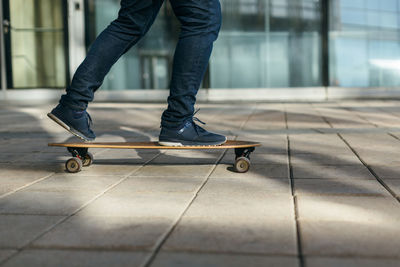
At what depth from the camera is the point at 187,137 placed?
3.30m

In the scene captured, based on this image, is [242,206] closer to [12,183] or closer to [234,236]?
[234,236]

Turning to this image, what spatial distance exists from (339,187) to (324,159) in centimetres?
94

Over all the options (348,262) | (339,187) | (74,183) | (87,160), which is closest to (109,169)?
(87,160)

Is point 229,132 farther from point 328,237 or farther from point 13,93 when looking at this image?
point 13,93

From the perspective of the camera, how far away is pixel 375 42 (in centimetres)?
1133

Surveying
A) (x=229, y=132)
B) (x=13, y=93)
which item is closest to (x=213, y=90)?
(x=13, y=93)

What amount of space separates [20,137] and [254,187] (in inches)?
119

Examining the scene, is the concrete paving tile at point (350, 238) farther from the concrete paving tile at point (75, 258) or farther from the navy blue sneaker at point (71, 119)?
the navy blue sneaker at point (71, 119)

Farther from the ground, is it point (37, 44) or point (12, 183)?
point (37, 44)

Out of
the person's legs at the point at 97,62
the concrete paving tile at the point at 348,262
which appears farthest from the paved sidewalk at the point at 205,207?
the person's legs at the point at 97,62

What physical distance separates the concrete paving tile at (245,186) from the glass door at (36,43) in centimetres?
942

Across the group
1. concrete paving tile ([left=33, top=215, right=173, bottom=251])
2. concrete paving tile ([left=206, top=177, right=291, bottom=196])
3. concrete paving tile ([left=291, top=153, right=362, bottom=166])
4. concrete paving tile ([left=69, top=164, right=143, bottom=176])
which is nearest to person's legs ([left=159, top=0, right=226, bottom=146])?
concrete paving tile ([left=69, top=164, right=143, bottom=176])

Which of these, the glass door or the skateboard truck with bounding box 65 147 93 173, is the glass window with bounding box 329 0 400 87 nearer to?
the glass door

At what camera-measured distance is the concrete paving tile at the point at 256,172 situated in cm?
314
